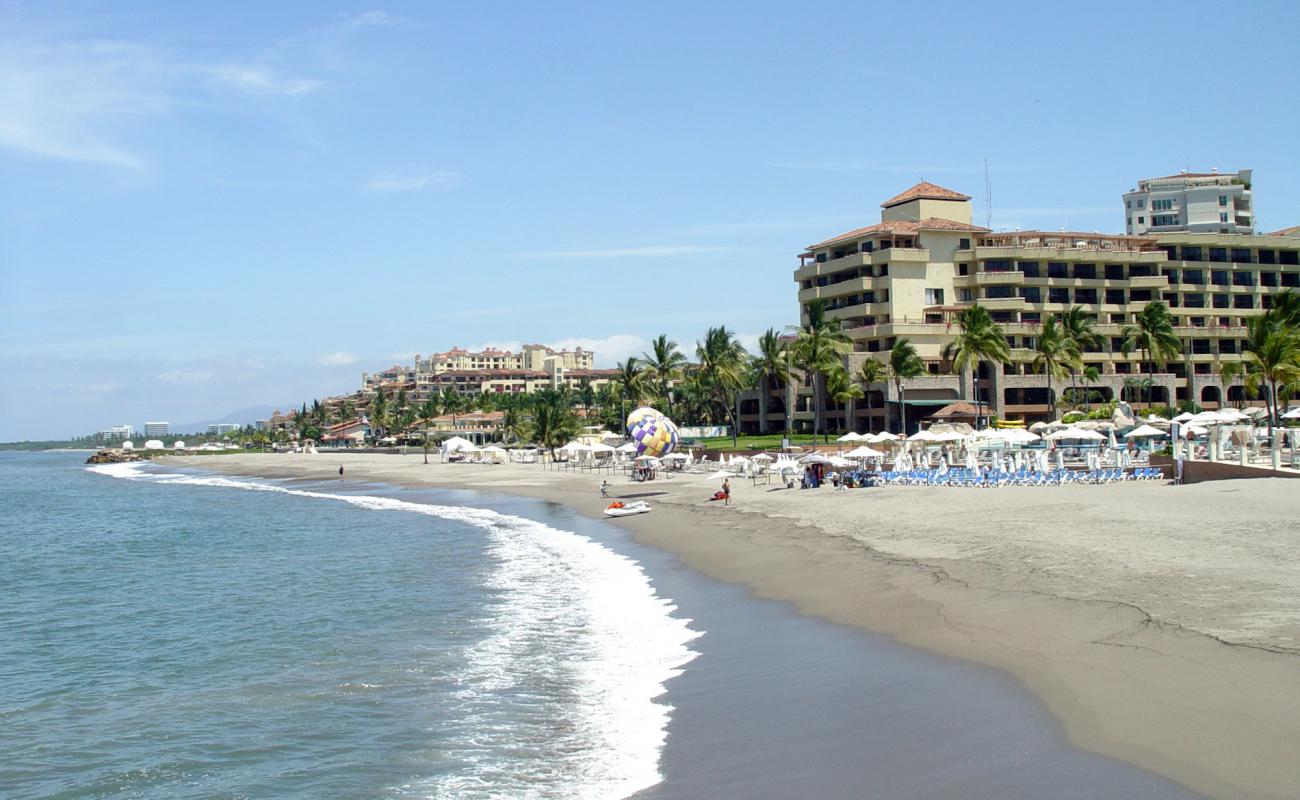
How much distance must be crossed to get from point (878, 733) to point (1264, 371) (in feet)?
125

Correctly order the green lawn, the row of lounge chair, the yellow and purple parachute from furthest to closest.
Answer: the green lawn, the yellow and purple parachute, the row of lounge chair

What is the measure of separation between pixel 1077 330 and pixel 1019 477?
3732cm

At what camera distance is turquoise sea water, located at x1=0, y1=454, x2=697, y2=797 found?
10344mm

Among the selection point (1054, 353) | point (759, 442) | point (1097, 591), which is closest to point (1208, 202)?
point (1054, 353)

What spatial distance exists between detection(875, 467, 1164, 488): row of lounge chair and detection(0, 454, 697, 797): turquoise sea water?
1251cm

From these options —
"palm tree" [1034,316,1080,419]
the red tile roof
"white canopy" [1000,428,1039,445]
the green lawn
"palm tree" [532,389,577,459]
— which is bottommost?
the green lawn

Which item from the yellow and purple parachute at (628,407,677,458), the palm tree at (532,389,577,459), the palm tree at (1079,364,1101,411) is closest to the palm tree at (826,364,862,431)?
the palm tree at (1079,364,1101,411)

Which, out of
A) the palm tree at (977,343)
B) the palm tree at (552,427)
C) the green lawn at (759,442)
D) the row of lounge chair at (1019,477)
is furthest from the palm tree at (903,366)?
the row of lounge chair at (1019,477)

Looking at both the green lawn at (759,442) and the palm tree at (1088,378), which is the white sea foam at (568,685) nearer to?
the green lawn at (759,442)

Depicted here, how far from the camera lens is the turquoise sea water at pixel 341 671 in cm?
1034

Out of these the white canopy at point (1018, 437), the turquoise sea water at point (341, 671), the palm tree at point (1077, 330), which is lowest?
the turquoise sea water at point (341, 671)

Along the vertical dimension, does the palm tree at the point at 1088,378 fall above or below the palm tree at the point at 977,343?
below

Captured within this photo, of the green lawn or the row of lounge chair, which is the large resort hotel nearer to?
the green lawn

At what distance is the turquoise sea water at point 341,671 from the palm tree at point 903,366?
36462mm
